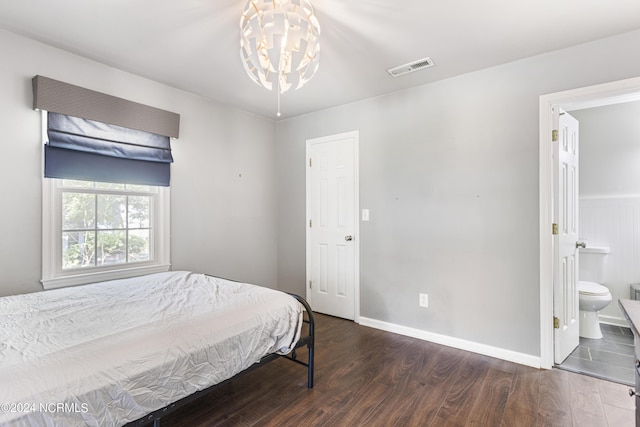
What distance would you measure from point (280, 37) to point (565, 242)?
2.66m

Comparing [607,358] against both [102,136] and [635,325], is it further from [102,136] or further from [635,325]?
[102,136]

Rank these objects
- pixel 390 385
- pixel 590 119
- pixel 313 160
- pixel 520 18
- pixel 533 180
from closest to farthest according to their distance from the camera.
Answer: pixel 520 18, pixel 390 385, pixel 533 180, pixel 590 119, pixel 313 160

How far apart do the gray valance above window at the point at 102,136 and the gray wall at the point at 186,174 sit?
103mm

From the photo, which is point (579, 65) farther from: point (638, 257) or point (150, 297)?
point (150, 297)

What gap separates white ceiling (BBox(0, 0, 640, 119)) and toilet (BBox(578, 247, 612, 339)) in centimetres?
219

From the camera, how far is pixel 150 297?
82.7 inches

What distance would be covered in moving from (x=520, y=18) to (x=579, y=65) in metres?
0.72

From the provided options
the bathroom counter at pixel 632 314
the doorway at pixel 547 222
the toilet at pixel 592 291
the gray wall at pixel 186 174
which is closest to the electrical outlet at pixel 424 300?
the doorway at pixel 547 222

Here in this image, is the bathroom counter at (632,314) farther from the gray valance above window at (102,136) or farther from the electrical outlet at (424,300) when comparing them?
the gray valance above window at (102,136)

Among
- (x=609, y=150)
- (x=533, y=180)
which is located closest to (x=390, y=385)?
(x=533, y=180)

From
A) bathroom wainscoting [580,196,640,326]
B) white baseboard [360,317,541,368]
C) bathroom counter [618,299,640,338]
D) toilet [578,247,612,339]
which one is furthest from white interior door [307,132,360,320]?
bathroom wainscoting [580,196,640,326]

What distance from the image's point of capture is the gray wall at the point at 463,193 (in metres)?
2.50

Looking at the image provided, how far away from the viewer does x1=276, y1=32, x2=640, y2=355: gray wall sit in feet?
8.21

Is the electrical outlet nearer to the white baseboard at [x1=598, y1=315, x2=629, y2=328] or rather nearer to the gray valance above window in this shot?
the white baseboard at [x1=598, y1=315, x2=629, y2=328]
